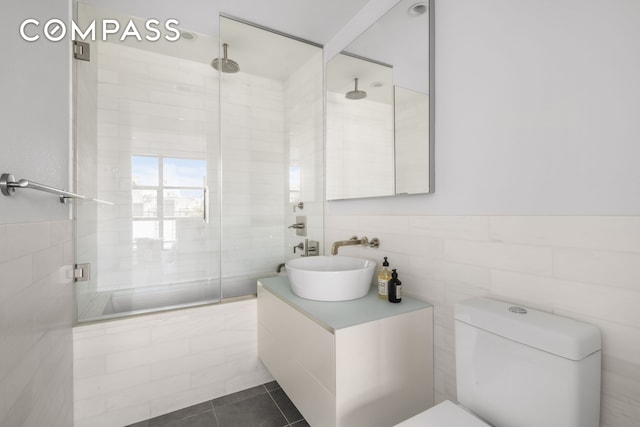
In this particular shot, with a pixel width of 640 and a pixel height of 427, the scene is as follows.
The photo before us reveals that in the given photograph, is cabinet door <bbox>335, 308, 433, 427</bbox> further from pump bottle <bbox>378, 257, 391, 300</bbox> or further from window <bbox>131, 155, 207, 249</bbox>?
window <bbox>131, 155, 207, 249</bbox>

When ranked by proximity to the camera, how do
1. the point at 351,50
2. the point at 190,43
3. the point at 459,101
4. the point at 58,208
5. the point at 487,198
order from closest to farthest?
1. the point at 487,198
2. the point at 459,101
3. the point at 58,208
4. the point at 351,50
5. the point at 190,43

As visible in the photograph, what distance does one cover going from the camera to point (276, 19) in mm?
1884

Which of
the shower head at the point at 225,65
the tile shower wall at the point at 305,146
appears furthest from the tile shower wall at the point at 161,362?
the shower head at the point at 225,65

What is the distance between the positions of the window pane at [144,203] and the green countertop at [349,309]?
1.39 m

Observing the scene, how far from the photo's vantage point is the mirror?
4.41ft

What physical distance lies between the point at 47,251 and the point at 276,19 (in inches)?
70.5

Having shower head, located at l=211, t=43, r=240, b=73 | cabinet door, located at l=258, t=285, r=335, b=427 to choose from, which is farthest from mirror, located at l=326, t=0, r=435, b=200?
cabinet door, located at l=258, t=285, r=335, b=427

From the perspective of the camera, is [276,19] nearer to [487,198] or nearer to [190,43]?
[190,43]

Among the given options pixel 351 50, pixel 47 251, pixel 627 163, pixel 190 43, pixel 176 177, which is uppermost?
pixel 190 43

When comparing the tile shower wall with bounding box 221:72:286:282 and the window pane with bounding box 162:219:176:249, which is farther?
the window pane with bounding box 162:219:176:249

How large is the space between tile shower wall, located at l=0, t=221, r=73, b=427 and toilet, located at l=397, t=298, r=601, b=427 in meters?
1.18

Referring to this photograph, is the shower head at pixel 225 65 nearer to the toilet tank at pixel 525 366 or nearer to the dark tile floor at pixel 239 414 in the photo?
the toilet tank at pixel 525 366

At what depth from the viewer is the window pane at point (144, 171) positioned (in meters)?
2.17

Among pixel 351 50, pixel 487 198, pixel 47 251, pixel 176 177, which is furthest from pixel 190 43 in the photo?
pixel 487 198
